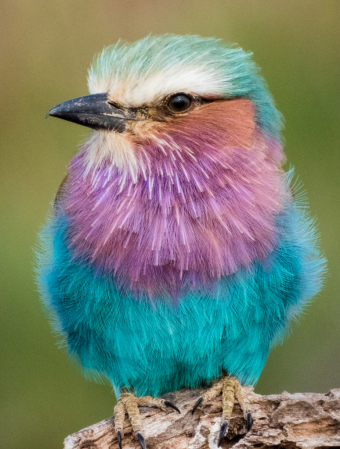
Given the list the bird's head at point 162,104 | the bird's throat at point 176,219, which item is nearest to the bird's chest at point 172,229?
the bird's throat at point 176,219

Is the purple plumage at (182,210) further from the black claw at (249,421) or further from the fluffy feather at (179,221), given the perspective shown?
the black claw at (249,421)

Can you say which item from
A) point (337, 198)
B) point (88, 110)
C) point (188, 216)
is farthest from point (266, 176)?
point (337, 198)

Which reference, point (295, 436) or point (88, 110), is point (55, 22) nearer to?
point (88, 110)

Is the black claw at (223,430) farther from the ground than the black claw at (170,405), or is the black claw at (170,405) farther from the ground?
the black claw at (170,405)

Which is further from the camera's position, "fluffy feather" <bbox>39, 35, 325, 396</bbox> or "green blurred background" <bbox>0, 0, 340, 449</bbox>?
"green blurred background" <bbox>0, 0, 340, 449</bbox>

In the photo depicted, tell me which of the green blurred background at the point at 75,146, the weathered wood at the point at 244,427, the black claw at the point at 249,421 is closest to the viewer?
the weathered wood at the point at 244,427

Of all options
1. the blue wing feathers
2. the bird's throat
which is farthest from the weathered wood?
the bird's throat

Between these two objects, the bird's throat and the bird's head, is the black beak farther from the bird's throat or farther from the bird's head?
the bird's throat
